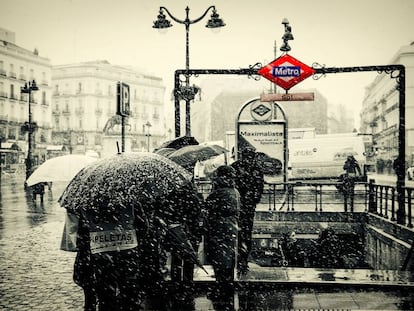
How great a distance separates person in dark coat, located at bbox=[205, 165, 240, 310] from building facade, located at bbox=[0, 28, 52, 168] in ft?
177

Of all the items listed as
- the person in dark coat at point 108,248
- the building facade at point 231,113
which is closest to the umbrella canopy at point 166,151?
the person in dark coat at point 108,248

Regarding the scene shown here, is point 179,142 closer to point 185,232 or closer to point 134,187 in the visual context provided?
point 185,232

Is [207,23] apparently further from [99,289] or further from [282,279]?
[99,289]

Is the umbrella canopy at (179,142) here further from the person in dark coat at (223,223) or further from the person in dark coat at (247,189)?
the person in dark coat at (223,223)

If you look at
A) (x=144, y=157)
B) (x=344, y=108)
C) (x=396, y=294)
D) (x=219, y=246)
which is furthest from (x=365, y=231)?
(x=344, y=108)

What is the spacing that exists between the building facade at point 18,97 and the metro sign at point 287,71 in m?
49.5

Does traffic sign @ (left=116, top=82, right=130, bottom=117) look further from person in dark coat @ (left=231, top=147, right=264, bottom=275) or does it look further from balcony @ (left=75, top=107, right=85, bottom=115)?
balcony @ (left=75, top=107, right=85, bottom=115)

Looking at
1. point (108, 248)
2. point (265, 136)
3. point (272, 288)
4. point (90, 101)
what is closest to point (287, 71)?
point (265, 136)

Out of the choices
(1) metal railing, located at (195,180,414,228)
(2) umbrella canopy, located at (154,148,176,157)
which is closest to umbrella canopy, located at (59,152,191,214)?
(2) umbrella canopy, located at (154,148,176,157)

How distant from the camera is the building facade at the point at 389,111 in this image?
40806 mm

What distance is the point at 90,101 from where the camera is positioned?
82125mm

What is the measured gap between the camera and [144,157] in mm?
4680

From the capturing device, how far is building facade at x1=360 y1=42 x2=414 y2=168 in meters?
40.8

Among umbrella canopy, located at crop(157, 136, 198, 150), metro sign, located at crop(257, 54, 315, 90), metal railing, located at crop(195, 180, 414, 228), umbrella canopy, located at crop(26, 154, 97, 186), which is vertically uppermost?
metro sign, located at crop(257, 54, 315, 90)
